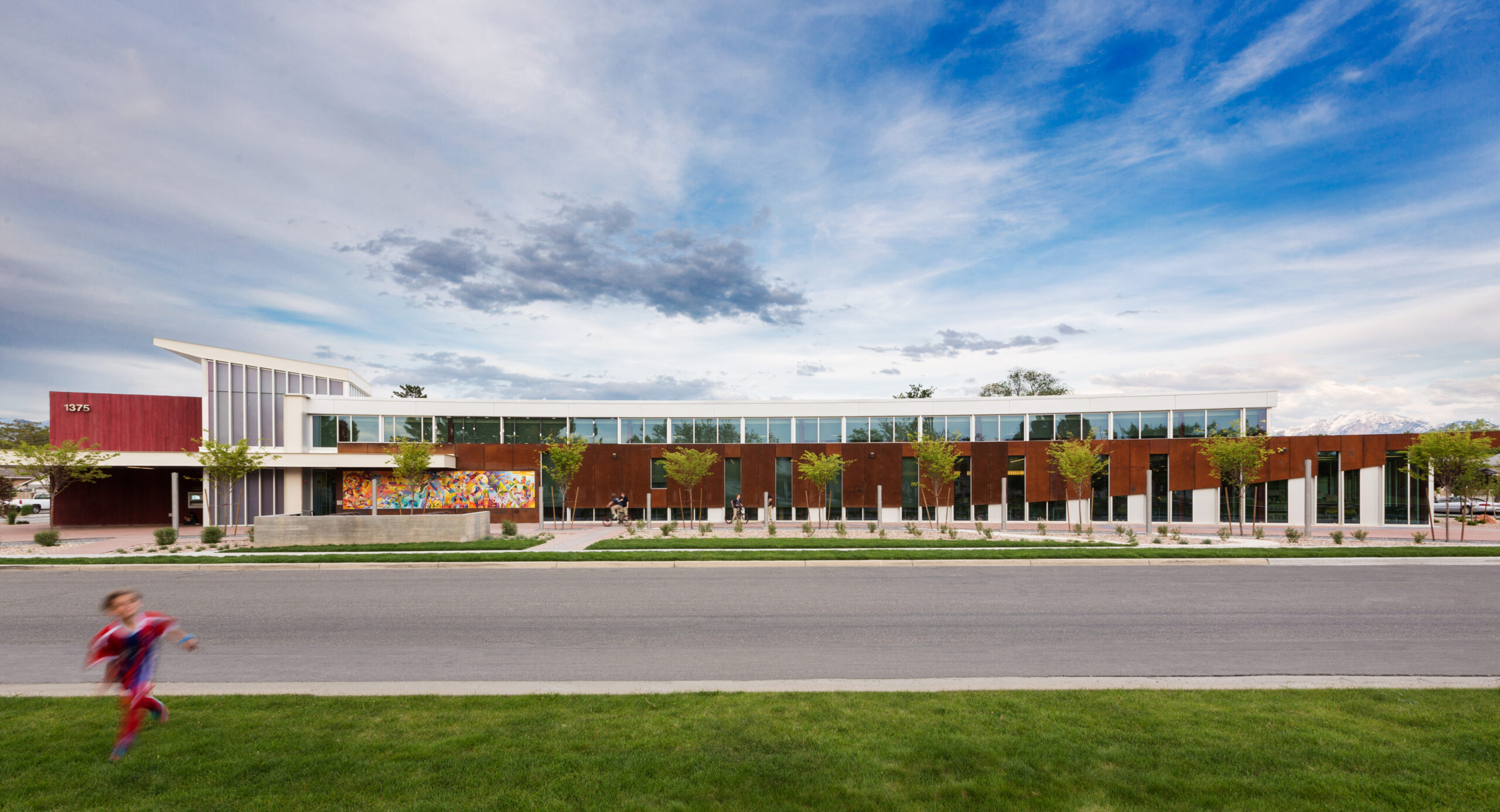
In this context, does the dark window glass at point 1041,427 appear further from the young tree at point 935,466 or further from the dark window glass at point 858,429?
the dark window glass at point 858,429

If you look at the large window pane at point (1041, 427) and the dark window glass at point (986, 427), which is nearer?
the large window pane at point (1041, 427)

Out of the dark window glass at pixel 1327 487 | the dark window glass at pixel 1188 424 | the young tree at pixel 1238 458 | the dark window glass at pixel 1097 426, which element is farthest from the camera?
the dark window glass at pixel 1097 426

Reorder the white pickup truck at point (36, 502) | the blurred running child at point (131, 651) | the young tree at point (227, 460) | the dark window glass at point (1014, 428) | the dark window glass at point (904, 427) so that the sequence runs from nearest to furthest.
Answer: the blurred running child at point (131, 651), the young tree at point (227, 460), the dark window glass at point (1014, 428), the dark window glass at point (904, 427), the white pickup truck at point (36, 502)

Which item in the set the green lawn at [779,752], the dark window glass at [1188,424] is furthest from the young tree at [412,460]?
the dark window glass at [1188,424]

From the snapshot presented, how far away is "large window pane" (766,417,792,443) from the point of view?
33.0 meters

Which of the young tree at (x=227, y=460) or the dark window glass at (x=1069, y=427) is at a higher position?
the dark window glass at (x=1069, y=427)

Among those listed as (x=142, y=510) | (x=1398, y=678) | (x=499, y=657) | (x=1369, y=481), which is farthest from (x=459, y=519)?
(x=1369, y=481)

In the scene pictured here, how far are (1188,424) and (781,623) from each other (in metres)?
28.7

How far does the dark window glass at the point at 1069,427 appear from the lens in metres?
31.5

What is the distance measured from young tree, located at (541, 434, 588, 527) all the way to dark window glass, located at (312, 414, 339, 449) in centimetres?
1023

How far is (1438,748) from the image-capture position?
17.6 feet

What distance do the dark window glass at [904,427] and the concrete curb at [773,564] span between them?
1546cm

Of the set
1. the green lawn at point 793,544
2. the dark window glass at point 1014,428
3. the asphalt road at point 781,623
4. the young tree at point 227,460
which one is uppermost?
the dark window glass at point 1014,428

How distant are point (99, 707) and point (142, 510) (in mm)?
32759
